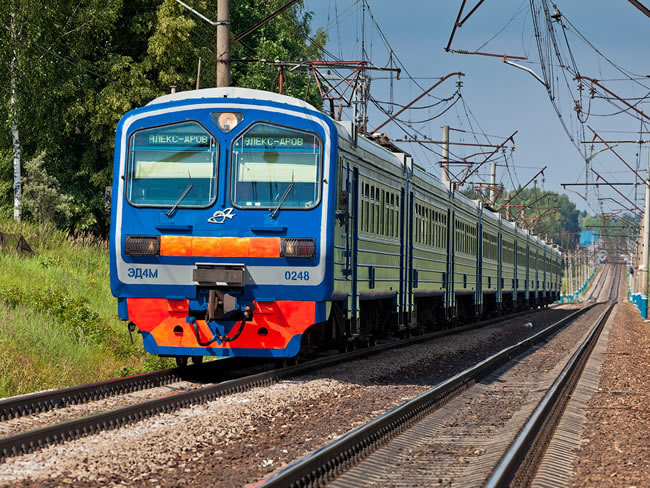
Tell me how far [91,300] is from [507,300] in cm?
2466

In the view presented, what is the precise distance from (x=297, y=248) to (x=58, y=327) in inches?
156

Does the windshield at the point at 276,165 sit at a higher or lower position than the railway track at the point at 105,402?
higher

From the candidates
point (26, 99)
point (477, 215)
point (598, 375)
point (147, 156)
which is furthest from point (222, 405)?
point (26, 99)

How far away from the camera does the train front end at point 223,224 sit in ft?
37.9

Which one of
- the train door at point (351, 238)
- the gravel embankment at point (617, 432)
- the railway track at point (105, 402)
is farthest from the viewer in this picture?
the train door at point (351, 238)

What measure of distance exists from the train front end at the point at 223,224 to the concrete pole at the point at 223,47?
4.90 m

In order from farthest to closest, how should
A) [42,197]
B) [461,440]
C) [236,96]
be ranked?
[42,197] → [236,96] → [461,440]

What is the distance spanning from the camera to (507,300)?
1526 inches

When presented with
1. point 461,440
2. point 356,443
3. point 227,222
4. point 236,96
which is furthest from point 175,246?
point 356,443

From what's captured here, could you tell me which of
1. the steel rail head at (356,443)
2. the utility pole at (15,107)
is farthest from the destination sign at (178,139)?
the utility pole at (15,107)

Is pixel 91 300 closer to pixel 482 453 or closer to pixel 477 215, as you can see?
pixel 482 453

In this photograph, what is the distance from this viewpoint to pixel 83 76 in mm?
32094

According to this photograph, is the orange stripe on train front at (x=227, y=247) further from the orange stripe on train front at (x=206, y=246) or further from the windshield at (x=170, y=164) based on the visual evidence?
the windshield at (x=170, y=164)

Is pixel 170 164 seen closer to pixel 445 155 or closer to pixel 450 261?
pixel 450 261
